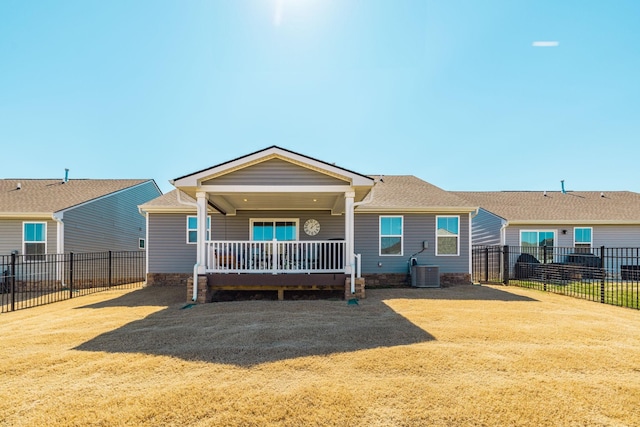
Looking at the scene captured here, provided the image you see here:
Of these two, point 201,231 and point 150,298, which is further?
point 150,298

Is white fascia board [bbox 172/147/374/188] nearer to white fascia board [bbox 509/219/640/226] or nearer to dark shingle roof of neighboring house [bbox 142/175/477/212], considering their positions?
dark shingle roof of neighboring house [bbox 142/175/477/212]

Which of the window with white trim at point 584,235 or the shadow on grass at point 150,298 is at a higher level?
the window with white trim at point 584,235

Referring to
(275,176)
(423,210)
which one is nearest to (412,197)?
(423,210)

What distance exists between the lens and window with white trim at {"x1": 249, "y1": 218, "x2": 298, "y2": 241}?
1273 centimetres

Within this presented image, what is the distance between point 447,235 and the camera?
41.0 ft

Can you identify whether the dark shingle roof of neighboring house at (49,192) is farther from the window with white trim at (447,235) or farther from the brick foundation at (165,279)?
the window with white trim at (447,235)

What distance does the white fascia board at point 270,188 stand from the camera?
8.90m

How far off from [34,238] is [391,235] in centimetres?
1454

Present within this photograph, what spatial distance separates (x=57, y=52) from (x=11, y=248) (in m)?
8.06

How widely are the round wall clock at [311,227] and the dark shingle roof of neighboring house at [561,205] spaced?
10235 millimetres

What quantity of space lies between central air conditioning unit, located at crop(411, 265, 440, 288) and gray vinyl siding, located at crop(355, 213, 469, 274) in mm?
853

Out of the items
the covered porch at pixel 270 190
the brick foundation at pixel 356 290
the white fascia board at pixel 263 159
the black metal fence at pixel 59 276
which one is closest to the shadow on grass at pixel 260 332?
the brick foundation at pixel 356 290

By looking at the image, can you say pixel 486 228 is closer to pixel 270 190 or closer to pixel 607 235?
pixel 607 235

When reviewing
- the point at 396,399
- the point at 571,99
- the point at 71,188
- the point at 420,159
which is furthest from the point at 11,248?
the point at 571,99
